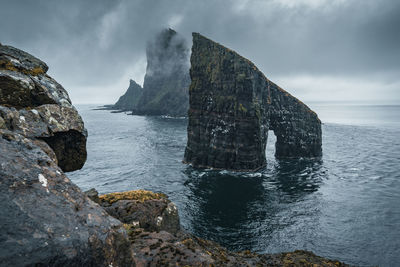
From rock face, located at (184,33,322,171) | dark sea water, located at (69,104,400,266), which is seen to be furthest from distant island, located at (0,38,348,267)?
rock face, located at (184,33,322,171)

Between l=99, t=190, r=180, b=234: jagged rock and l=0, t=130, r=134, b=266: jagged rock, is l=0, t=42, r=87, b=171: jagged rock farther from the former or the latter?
l=99, t=190, r=180, b=234: jagged rock

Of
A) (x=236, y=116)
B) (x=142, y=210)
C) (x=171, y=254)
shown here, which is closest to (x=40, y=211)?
(x=171, y=254)

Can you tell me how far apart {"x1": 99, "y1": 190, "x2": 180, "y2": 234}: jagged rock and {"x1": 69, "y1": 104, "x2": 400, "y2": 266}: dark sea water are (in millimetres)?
17409

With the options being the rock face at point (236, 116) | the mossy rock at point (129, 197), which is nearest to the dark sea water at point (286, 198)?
the rock face at point (236, 116)

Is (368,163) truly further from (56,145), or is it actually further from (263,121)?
(56,145)

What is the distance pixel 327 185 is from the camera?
1914 inches

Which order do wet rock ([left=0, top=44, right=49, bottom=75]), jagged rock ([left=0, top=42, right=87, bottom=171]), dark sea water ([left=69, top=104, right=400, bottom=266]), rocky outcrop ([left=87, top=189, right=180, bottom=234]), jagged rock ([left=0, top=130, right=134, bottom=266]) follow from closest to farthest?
jagged rock ([left=0, top=130, right=134, bottom=266]) < jagged rock ([left=0, top=42, right=87, bottom=171]) < wet rock ([left=0, top=44, right=49, bottom=75]) < rocky outcrop ([left=87, top=189, right=180, bottom=234]) < dark sea water ([left=69, top=104, right=400, bottom=266])

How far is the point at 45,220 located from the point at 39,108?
6840mm

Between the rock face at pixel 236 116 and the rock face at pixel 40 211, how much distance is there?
173 feet

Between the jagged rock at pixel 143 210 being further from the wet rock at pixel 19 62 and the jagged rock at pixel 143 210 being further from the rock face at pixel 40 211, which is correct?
the wet rock at pixel 19 62

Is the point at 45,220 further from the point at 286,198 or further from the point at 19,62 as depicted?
the point at 286,198

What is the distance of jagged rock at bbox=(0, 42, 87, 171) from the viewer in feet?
31.0

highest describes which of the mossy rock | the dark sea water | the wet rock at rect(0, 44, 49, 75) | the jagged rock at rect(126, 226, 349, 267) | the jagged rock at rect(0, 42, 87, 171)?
the wet rock at rect(0, 44, 49, 75)

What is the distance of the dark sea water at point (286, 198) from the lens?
28.5 metres
